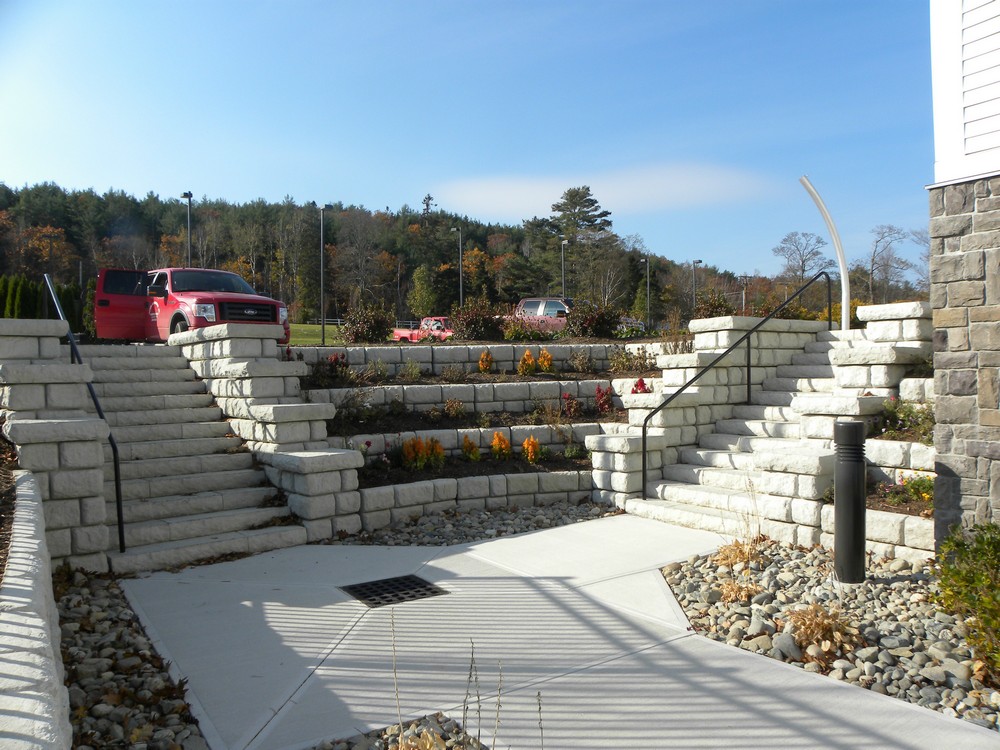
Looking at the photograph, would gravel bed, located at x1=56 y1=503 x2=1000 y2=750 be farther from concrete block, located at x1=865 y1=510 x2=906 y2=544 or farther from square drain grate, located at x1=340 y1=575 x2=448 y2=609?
square drain grate, located at x1=340 y1=575 x2=448 y2=609

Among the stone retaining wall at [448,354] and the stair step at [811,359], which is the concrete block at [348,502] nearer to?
the stone retaining wall at [448,354]

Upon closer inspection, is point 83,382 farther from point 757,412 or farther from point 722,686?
point 757,412

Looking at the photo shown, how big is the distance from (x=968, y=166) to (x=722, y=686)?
4.28 metres

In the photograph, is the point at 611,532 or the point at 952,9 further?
the point at 611,532

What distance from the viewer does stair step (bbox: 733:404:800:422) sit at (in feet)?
29.2

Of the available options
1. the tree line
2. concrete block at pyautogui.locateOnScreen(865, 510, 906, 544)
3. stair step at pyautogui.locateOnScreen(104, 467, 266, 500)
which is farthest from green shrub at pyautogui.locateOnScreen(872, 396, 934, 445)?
the tree line

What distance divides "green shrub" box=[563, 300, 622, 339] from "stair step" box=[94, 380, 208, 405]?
21.8 feet

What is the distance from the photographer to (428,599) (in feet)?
17.5

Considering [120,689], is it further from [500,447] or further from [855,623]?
[500,447]

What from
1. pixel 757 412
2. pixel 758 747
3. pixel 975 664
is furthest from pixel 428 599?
pixel 757 412

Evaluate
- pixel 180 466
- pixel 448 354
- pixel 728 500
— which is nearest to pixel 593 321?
pixel 448 354

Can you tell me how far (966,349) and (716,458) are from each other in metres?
3.34

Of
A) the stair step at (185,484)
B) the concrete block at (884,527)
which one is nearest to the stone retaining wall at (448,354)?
the stair step at (185,484)

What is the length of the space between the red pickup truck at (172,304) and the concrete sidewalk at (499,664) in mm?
5597
